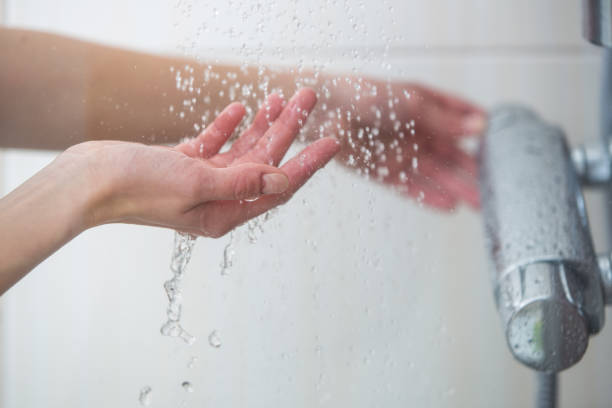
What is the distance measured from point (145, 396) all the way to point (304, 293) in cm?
12

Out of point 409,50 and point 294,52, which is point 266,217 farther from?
point 409,50

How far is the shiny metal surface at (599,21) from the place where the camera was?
28 centimetres

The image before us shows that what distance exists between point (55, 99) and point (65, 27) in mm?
73

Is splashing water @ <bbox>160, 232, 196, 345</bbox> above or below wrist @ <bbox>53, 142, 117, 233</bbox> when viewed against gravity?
below

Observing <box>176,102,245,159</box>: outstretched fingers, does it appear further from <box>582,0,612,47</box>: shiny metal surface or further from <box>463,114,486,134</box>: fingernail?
<box>463,114,486,134</box>: fingernail

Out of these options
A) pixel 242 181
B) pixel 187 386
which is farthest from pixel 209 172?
pixel 187 386

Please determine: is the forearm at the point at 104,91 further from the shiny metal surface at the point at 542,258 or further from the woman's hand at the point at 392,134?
the shiny metal surface at the point at 542,258

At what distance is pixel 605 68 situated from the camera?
0.50m

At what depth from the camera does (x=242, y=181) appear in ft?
0.94

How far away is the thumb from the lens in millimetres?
288

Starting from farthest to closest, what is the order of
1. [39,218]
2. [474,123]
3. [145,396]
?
[474,123]
[145,396]
[39,218]

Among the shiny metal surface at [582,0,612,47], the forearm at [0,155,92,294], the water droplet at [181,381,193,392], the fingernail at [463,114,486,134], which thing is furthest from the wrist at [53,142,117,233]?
the fingernail at [463,114,486,134]

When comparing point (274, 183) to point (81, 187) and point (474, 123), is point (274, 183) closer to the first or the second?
point (81, 187)

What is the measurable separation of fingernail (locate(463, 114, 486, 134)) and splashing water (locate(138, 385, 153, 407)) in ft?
1.13
